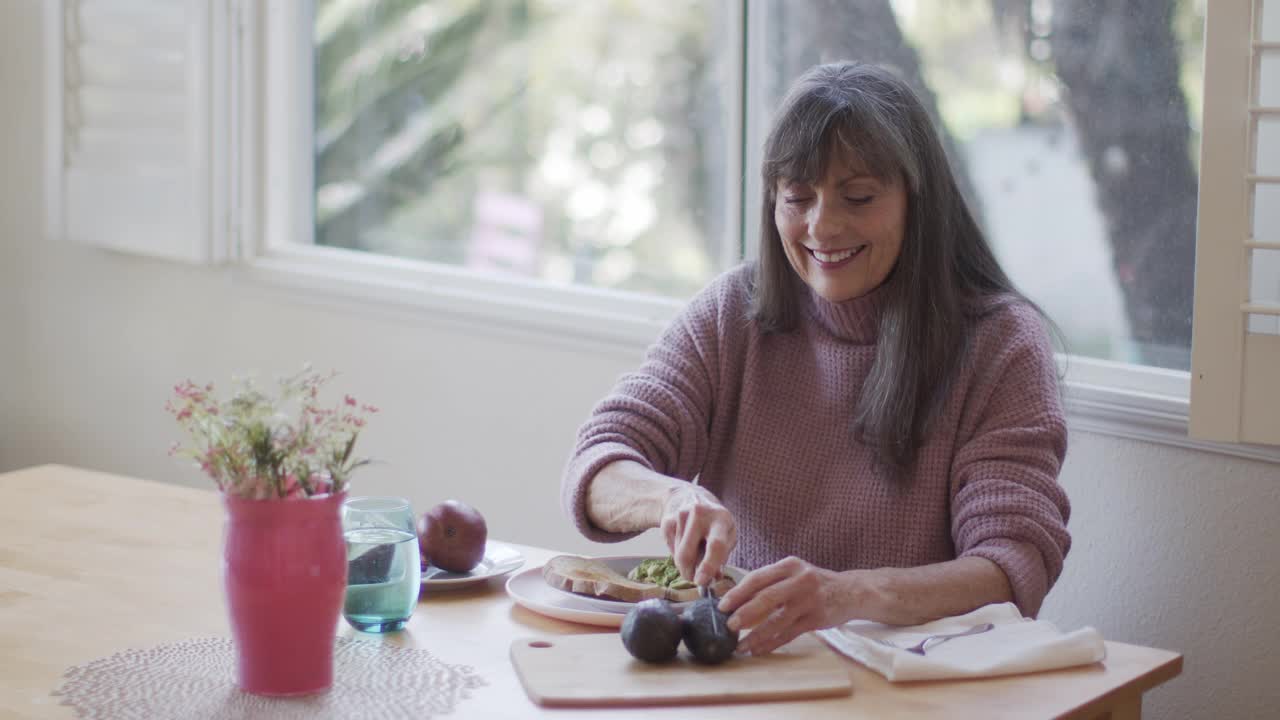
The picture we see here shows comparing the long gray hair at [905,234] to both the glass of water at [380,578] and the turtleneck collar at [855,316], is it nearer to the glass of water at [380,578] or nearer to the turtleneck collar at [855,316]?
the turtleneck collar at [855,316]

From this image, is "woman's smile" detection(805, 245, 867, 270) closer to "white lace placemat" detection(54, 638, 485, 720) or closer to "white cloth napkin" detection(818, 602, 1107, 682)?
"white cloth napkin" detection(818, 602, 1107, 682)

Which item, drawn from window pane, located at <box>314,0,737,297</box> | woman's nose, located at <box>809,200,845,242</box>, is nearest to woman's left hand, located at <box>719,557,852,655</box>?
woman's nose, located at <box>809,200,845,242</box>

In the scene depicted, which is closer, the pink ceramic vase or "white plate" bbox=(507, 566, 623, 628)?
the pink ceramic vase

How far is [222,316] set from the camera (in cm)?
336

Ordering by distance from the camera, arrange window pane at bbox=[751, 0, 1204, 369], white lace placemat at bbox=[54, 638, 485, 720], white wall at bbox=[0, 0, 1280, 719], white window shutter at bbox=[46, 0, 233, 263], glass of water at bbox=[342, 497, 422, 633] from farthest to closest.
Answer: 1. white window shutter at bbox=[46, 0, 233, 263]
2. window pane at bbox=[751, 0, 1204, 369]
3. white wall at bbox=[0, 0, 1280, 719]
4. glass of water at bbox=[342, 497, 422, 633]
5. white lace placemat at bbox=[54, 638, 485, 720]

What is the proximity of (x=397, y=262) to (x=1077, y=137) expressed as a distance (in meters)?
1.52

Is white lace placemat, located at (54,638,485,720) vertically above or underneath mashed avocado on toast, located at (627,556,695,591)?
underneath

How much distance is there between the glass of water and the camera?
1521mm

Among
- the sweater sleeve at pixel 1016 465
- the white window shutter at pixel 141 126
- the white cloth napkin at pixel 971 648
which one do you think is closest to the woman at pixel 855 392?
the sweater sleeve at pixel 1016 465

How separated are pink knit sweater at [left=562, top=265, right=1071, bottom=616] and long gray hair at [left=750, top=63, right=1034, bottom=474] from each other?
3 centimetres

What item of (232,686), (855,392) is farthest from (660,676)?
(855,392)

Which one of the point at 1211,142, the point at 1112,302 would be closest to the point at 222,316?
the point at 1112,302

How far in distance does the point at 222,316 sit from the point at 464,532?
1.84 meters

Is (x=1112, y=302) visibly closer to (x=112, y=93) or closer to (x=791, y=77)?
(x=791, y=77)
